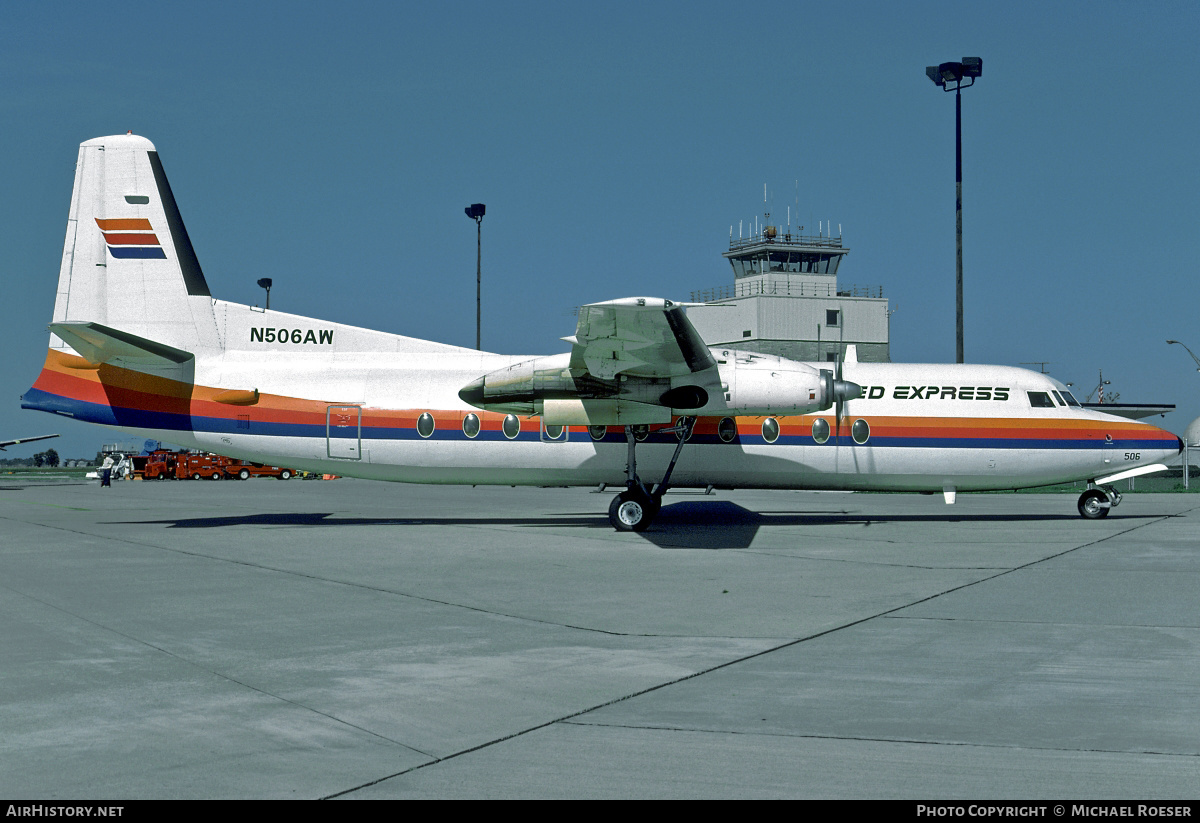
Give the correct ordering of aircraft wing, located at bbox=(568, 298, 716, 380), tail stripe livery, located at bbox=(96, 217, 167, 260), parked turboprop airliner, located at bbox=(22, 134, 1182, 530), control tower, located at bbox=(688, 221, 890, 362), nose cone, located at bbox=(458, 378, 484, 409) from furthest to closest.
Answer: control tower, located at bbox=(688, 221, 890, 362), tail stripe livery, located at bbox=(96, 217, 167, 260), parked turboprop airliner, located at bbox=(22, 134, 1182, 530), nose cone, located at bbox=(458, 378, 484, 409), aircraft wing, located at bbox=(568, 298, 716, 380)

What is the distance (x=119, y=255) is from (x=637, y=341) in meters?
11.8

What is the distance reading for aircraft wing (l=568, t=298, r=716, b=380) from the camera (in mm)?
15414

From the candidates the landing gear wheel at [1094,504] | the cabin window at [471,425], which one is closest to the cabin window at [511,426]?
the cabin window at [471,425]

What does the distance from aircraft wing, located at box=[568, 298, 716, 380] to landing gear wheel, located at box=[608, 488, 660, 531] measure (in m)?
2.68

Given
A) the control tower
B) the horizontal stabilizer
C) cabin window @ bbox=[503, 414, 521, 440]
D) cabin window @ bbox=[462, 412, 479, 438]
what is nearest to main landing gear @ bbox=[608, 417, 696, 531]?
cabin window @ bbox=[503, 414, 521, 440]

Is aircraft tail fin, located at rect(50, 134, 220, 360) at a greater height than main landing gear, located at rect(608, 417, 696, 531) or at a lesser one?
greater

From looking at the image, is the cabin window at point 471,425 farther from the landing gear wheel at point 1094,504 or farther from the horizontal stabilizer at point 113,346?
the landing gear wheel at point 1094,504

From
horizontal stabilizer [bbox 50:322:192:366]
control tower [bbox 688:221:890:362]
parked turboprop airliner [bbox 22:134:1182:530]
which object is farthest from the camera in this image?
control tower [bbox 688:221:890:362]

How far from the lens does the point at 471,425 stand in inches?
817

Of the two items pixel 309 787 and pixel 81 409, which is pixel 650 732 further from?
pixel 81 409

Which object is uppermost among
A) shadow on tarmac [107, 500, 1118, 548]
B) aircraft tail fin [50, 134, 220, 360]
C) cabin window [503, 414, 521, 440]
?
aircraft tail fin [50, 134, 220, 360]

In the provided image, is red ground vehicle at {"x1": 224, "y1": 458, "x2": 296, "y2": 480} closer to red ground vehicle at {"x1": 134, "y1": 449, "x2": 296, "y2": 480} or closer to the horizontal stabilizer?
red ground vehicle at {"x1": 134, "y1": 449, "x2": 296, "y2": 480}

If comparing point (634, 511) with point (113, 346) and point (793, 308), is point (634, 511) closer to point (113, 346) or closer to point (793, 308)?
point (113, 346)
